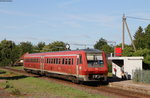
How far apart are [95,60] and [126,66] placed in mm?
6001

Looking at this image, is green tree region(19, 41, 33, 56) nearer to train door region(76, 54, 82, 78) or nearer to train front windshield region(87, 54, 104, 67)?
train door region(76, 54, 82, 78)

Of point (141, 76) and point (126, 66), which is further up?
point (126, 66)

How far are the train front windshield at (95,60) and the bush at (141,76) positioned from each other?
3.15m

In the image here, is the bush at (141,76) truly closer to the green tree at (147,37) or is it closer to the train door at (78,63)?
the train door at (78,63)

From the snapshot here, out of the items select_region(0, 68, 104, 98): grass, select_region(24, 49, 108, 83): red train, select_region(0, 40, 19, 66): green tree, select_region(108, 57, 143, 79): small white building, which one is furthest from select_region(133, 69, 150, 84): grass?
select_region(0, 40, 19, 66): green tree

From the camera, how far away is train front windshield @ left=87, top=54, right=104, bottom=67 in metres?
22.4

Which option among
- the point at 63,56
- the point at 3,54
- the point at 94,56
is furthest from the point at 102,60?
the point at 3,54

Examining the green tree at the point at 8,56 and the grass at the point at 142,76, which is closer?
the grass at the point at 142,76

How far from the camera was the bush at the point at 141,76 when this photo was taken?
22.2m

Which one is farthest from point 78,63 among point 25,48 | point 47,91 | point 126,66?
point 25,48

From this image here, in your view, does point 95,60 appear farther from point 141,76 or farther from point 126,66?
point 126,66

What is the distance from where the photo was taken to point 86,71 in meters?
21.8

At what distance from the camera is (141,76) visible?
22.7 m

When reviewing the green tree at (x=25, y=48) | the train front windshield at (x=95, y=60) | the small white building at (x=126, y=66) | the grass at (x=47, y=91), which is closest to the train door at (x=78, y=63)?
the train front windshield at (x=95, y=60)
